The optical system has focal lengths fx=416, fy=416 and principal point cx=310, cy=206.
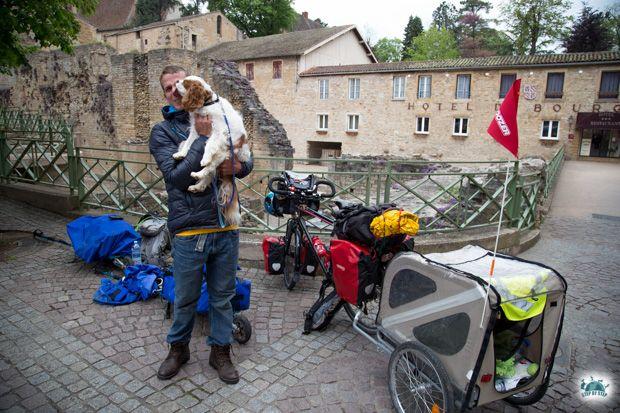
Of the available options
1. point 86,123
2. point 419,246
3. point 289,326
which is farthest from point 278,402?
point 86,123

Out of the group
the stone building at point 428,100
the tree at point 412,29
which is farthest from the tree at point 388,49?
the stone building at point 428,100

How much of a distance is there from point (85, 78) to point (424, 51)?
32.8 m

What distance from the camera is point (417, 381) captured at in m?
2.42

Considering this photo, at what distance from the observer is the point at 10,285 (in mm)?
4215

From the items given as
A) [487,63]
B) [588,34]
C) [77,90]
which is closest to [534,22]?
[588,34]

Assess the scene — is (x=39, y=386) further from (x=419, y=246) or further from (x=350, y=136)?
(x=350, y=136)

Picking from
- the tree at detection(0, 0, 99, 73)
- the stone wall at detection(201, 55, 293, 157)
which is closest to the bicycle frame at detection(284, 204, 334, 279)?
the tree at detection(0, 0, 99, 73)

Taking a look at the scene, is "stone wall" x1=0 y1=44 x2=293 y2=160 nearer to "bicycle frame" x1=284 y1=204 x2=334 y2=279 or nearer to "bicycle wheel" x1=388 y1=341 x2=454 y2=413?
"bicycle frame" x1=284 y1=204 x2=334 y2=279

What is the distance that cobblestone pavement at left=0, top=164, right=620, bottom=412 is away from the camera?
2664 millimetres

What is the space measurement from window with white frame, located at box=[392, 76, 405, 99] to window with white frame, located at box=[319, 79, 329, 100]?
187 inches

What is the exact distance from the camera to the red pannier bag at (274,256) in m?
4.39

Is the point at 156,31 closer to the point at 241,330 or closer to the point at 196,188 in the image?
the point at 241,330

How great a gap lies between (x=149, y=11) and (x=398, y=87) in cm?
2824

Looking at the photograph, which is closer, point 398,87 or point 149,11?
point 398,87
